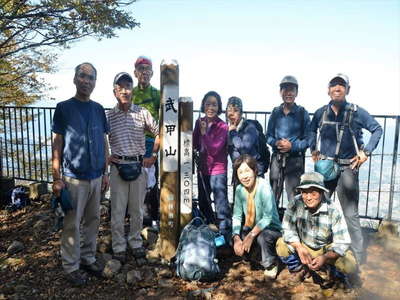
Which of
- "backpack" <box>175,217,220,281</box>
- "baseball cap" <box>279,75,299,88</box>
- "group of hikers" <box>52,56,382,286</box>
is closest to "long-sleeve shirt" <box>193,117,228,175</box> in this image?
"group of hikers" <box>52,56,382,286</box>

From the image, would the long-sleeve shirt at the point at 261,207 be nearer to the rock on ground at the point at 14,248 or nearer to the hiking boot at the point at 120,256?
the hiking boot at the point at 120,256

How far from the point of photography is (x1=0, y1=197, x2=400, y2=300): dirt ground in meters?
3.52

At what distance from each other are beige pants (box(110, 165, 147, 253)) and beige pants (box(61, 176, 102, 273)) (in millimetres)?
257

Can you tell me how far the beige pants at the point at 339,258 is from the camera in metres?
3.44

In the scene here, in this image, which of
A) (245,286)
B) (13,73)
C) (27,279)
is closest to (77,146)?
(27,279)

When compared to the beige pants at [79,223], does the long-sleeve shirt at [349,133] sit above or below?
above

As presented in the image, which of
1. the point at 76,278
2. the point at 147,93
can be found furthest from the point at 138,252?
the point at 147,93

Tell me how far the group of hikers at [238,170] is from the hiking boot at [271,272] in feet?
0.04

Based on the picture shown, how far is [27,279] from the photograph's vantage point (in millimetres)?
3887

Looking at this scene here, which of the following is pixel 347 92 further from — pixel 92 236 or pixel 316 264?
pixel 92 236

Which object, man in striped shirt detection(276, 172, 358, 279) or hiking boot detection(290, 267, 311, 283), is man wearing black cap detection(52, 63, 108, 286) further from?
hiking boot detection(290, 267, 311, 283)

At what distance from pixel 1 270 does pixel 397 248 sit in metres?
5.38

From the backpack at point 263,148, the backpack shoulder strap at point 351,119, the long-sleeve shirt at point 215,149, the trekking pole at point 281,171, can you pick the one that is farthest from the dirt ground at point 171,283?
the backpack shoulder strap at point 351,119

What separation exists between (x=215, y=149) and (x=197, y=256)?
53.8 inches
